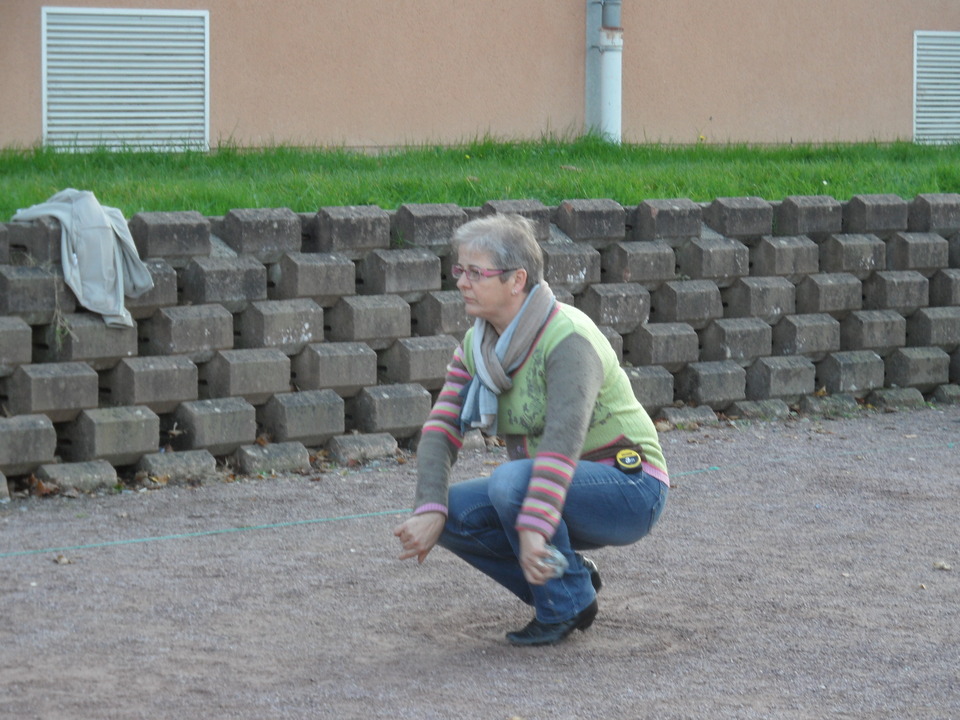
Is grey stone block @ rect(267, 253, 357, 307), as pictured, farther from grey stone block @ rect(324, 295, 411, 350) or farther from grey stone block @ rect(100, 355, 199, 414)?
grey stone block @ rect(100, 355, 199, 414)

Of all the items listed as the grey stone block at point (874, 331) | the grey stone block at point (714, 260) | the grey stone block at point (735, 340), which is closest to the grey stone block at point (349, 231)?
the grey stone block at point (714, 260)

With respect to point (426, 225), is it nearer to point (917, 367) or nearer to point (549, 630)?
point (917, 367)

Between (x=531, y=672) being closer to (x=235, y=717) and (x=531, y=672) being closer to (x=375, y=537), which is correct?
(x=235, y=717)

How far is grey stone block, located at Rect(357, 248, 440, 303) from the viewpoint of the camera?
8070 mm

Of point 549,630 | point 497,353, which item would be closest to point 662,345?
point 549,630

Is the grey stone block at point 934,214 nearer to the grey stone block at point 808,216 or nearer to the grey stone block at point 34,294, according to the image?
the grey stone block at point 808,216

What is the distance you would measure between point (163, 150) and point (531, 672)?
7411 millimetres

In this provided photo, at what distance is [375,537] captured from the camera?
6.29 m

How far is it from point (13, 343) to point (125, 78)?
4496 mm

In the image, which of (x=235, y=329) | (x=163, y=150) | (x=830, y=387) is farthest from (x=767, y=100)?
(x=235, y=329)

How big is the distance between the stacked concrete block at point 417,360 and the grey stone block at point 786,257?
246 cm

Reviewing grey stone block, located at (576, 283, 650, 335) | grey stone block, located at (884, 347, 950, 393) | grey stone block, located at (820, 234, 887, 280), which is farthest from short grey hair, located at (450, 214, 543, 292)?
grey stone block, located at (884, 347, 950, 393)

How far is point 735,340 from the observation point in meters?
9.23

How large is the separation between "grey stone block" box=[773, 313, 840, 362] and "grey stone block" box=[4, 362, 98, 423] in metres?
4.62
